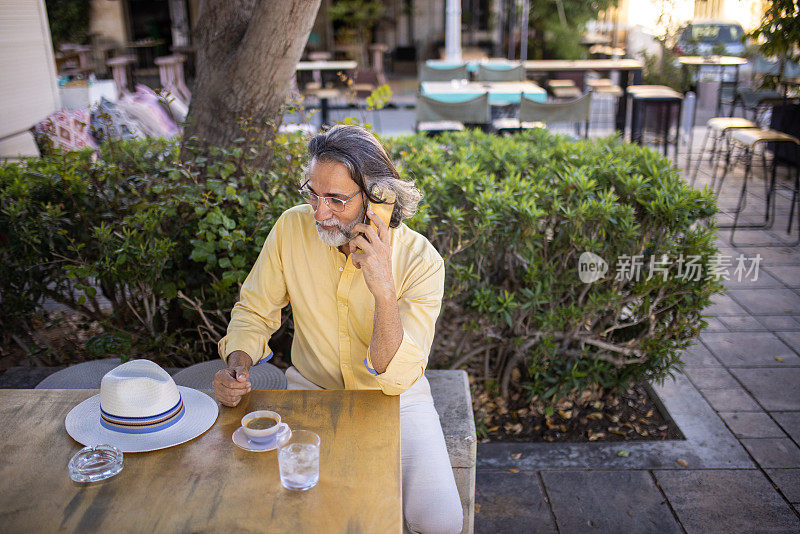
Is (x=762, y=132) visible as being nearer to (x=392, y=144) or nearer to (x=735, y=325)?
(x=735, y=325)

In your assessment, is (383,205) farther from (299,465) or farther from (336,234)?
(299,465)

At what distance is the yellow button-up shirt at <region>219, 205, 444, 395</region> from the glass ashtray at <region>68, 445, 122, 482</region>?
0.56 metres

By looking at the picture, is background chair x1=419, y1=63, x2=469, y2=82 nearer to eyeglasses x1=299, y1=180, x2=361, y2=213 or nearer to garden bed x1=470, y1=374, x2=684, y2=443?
garden bed x1=470, y1=374, x2=684, y2=443

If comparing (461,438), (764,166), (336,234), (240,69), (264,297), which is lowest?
(461,438)

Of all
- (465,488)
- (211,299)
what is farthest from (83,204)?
(465,488)

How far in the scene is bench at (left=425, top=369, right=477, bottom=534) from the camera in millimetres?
2416

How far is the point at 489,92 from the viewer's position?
24.4 feet

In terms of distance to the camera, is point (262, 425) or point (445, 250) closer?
point (262, 425)

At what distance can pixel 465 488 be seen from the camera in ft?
7.94

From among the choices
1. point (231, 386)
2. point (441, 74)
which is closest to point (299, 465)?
point (231, 386)

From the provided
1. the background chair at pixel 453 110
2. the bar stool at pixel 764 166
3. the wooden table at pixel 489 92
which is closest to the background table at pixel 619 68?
the wooden table at pixel 489 92

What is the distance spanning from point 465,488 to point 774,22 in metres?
6.15

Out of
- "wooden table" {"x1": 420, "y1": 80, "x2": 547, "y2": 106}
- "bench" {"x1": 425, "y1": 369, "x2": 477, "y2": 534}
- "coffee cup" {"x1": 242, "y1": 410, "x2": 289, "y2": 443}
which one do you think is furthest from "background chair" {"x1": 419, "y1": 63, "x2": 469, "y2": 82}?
"coffee cup" {"x1": 242, "y1": 410, "x2": 289, "y2": 443}

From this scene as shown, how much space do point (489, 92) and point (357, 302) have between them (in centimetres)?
577
